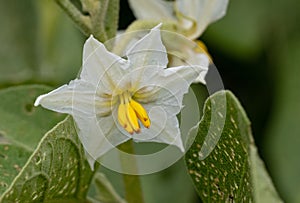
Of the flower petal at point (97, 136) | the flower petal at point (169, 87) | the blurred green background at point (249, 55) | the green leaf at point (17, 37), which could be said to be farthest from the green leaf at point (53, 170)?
the green leaf at point (17, 37)

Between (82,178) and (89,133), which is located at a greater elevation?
(89,133)

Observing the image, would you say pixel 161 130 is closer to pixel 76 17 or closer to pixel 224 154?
pixel 224 154

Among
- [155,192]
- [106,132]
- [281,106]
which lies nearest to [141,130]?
[106,132]

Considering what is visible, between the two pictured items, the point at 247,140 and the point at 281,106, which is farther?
the point at 281,106

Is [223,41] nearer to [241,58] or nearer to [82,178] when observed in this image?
[241,58]

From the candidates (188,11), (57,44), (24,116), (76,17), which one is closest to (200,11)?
(188,11)

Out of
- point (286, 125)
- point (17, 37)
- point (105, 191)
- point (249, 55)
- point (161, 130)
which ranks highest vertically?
point (161, 130)
